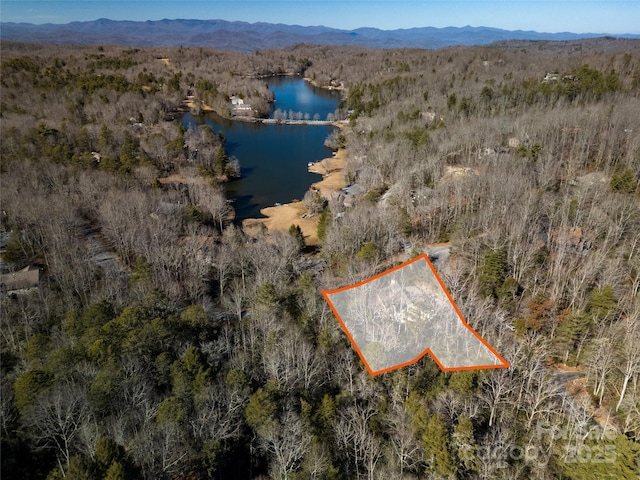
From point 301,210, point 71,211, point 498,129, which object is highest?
point 498,129

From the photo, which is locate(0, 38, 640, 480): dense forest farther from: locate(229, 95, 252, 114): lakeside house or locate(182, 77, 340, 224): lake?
locate(229, 95, 252, 114): lakeside house

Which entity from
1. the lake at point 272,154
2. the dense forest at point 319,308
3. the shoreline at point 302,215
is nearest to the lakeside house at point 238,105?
the lake at point 272,154

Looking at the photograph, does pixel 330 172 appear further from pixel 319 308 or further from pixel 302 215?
pixel 319 308

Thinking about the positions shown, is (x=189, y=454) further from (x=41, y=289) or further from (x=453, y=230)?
(x=453, y=230)

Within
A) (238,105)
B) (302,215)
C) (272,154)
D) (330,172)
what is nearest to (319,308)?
(302,215)

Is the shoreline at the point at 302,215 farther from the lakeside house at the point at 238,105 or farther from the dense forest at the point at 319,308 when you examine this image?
the lakeside house at the point at 238,105

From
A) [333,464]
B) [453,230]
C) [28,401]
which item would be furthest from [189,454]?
[453,230]
